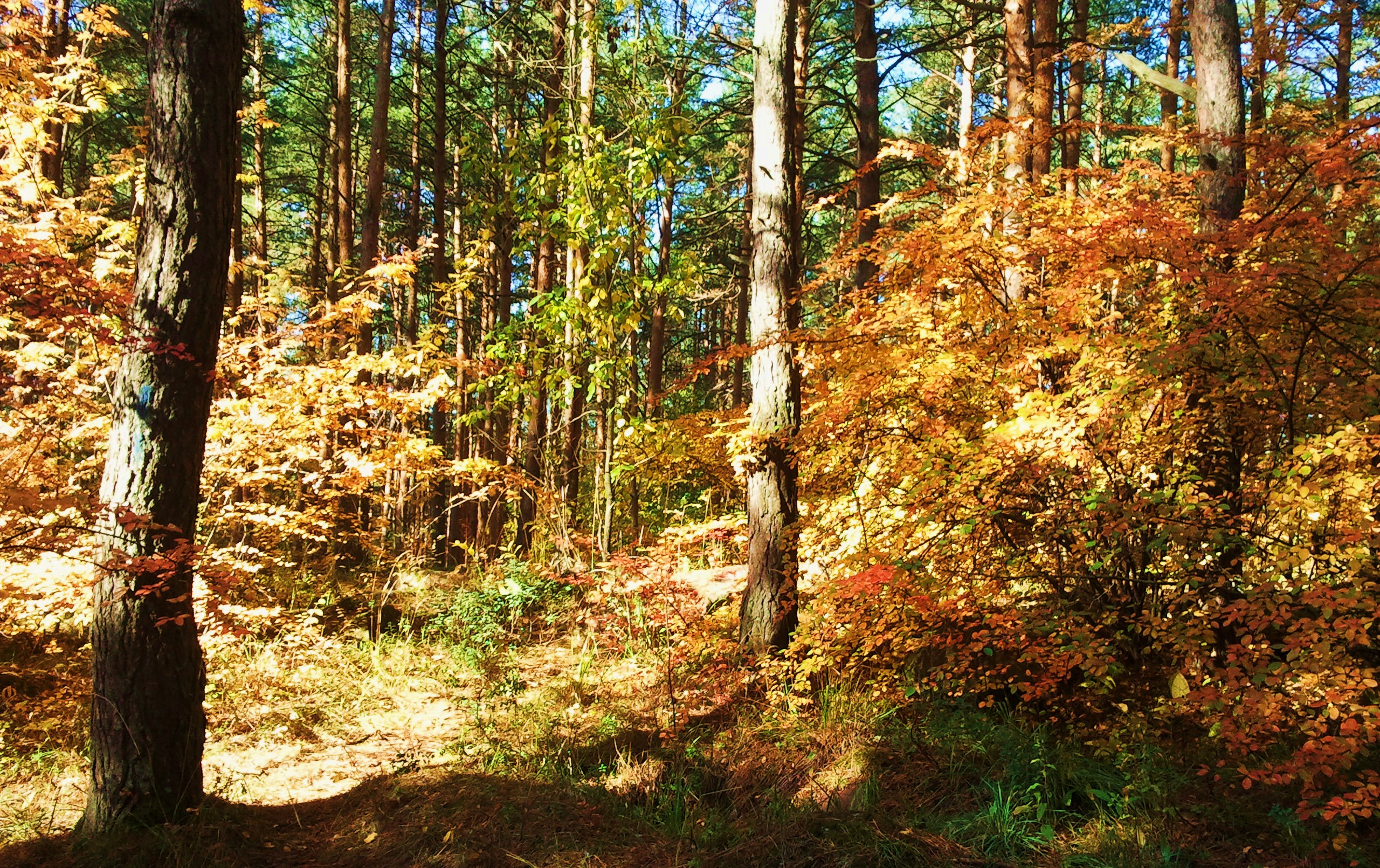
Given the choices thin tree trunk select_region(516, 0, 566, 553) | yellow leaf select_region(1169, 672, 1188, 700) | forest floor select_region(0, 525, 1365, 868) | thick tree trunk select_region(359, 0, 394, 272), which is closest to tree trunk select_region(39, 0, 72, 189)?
thick tree trunk select_region(359, 0, 394, 272)

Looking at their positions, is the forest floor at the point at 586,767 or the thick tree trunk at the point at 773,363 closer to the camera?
the forest floor at the point at 586,767

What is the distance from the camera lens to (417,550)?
960cm

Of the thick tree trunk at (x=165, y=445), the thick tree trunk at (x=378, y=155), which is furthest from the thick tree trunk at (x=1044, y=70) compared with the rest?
the thick tree trunk at (x=378, y=155)

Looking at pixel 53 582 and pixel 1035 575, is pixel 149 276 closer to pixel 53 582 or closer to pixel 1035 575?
pixel 53 582

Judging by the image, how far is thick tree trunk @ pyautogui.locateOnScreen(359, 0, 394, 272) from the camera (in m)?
9.14

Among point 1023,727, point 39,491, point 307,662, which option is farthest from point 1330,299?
point 39,491

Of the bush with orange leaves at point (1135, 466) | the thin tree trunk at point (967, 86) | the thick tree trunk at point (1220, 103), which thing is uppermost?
the thin tree trunk at point (967, 86)

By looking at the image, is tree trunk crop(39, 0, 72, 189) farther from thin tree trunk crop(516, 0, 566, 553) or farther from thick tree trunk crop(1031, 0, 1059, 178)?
thick tree trunk crop(1031, 0, 1059, 178)

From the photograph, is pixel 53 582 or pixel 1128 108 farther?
Result: pixel 1128 108

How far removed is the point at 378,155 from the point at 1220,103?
857 cm

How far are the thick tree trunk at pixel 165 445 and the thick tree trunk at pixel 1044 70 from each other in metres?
5.63

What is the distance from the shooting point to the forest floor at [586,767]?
3.59 m

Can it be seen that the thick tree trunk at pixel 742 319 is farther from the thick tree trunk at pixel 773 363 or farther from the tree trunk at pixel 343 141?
the thick tree trunk at pixel 773 363

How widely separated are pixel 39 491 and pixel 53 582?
3.33 feet
